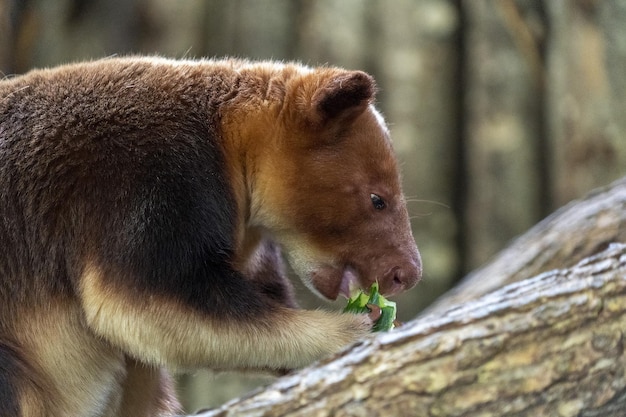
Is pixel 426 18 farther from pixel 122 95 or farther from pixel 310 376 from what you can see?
pixel 310 376

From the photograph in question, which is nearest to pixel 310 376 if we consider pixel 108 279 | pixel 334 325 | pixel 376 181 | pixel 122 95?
pixel 334 325

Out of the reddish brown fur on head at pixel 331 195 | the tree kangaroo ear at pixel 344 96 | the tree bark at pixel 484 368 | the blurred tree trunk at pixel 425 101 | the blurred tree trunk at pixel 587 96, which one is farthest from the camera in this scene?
the blurred tree trunk at pixel 425 101

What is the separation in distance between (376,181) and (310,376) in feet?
2.76

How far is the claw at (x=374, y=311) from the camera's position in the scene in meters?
2.51

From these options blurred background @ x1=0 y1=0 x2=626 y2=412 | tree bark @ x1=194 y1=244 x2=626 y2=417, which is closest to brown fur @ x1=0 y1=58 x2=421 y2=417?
tree bark @ x1=194 y1=244 x2=626 y2=417

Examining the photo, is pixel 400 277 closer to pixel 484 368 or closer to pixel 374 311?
pixel 374 311

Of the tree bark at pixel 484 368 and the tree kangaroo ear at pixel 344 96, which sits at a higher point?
the tree kangaroo ear at pixel 344 96

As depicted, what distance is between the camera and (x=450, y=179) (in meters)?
4.31

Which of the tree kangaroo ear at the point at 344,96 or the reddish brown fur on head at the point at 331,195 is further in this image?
the reddish brown fur on head at the point at 331,195

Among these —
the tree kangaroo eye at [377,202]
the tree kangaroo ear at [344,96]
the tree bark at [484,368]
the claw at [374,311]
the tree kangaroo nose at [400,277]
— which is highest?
the tree kangaroo ear at [344,96]

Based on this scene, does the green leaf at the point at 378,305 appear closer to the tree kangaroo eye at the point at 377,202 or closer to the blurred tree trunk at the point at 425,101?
the tree kangaroo eye at the point at 377,202

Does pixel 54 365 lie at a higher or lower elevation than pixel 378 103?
lower

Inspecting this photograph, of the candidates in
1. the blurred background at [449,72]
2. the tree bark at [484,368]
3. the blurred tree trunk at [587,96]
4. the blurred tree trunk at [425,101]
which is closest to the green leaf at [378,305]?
the tree bark at [484,368]

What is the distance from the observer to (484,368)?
1.91 m
